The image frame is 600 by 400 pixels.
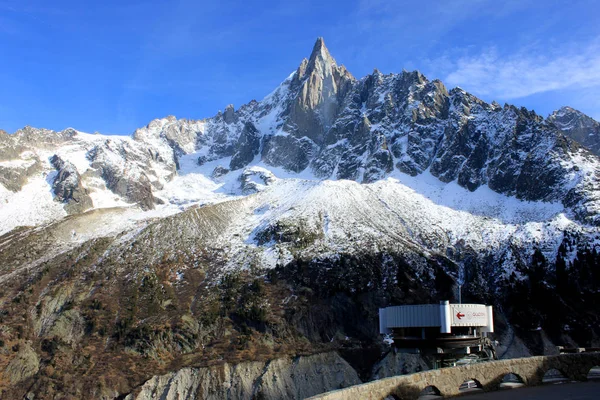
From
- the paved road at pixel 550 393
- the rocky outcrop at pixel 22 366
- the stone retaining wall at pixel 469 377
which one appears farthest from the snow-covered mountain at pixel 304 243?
the paved road at pixel 550 393

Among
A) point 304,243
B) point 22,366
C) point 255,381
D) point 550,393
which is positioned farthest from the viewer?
point 304,243

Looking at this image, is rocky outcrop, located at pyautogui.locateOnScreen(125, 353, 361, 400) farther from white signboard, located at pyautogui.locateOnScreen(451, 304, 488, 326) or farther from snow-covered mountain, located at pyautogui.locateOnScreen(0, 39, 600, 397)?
white signboard, located at pyautogui.locateOnScreen(451, 304, 488, 326)

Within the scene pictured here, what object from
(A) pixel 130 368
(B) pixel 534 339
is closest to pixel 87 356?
(A) pixel 130 368

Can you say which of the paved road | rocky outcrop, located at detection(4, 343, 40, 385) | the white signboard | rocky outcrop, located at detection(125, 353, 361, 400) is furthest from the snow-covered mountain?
the paved road

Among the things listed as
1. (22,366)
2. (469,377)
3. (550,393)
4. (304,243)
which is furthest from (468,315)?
(304,243)

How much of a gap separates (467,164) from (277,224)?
79.2 metres

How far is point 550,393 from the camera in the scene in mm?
42438

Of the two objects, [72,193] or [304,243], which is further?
[72,193]

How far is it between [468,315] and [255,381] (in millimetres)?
46737

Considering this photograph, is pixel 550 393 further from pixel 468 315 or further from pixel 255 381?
pixel 255 381

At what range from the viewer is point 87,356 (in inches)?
3679

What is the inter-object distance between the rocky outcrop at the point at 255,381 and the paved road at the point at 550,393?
46.7 meters

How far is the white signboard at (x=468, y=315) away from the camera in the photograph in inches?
1965

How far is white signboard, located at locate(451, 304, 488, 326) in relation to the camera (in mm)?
49906
